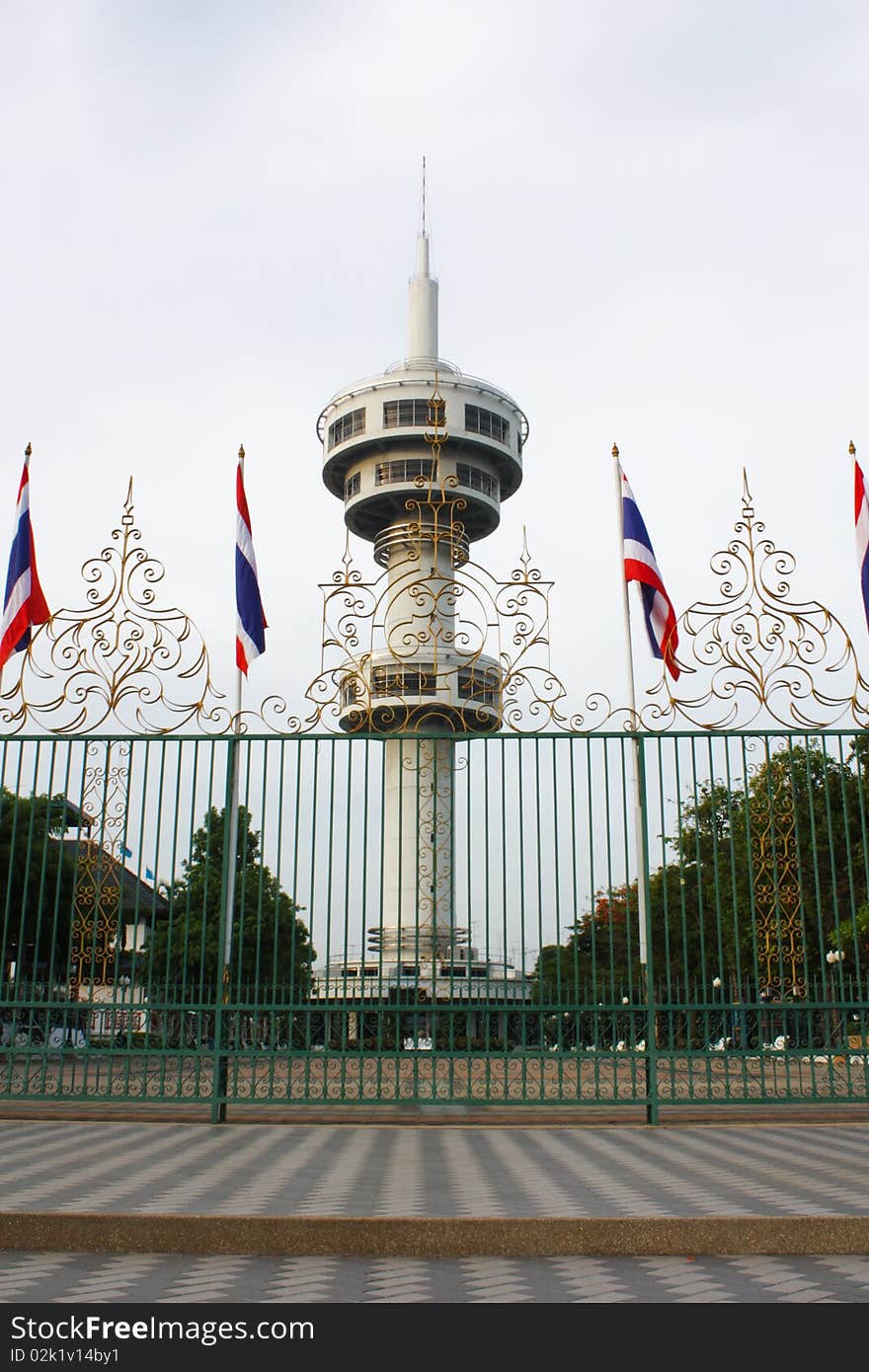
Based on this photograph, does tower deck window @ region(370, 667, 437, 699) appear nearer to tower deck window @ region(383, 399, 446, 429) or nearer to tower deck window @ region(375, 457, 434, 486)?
tower deck window @ region(375, 457, 434, 486)

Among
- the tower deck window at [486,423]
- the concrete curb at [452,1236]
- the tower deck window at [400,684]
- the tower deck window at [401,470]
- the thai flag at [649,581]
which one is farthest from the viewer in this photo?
the tower deck window at [486,423]

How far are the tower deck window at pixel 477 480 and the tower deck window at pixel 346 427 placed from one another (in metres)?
5.02

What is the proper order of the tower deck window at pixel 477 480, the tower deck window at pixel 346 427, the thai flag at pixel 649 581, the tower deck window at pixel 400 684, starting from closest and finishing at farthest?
the tower deck window at pixel 400 684 → the thai flag at pixel 649 581 → the tower deck window at pixel 346 427 → the tower deck window at pixel 477 480

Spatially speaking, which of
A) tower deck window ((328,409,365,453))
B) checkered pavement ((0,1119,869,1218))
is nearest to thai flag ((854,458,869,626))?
checkered pavement ((0,1119,869,1218))

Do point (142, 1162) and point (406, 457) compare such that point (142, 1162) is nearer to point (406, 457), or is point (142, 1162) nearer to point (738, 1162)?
point (738, 1162)

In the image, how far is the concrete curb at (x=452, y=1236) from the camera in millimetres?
5883

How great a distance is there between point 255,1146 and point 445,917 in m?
21.1

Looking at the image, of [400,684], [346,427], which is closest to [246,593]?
[400,684]

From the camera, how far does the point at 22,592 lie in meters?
13.2

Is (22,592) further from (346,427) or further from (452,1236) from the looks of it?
(346,427)

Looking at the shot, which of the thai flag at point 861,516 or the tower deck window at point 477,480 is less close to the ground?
the tower deck window at point 477,480

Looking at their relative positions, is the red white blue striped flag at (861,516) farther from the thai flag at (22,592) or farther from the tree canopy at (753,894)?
the thai flag at (22,592)

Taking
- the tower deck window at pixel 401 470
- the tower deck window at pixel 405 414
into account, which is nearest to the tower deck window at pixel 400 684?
the tower deck window at pixel 401 470
